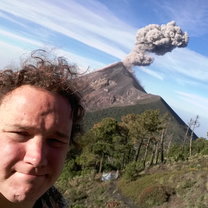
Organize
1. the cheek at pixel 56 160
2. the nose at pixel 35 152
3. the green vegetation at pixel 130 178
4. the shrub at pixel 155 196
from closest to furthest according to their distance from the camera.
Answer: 1. the nose at pixel 35 152
2. the cheek at pixel 56 160
3. the shrub at pixel 155 196
4. the green vegetation at pixel 130 178

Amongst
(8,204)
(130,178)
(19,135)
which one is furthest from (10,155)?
(130,178)

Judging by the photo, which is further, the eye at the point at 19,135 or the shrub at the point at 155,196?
the shrub at the point at 155,196

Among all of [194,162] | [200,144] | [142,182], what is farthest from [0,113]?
[200,144]

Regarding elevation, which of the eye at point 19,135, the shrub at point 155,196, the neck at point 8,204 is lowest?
the shrub at point 155,196

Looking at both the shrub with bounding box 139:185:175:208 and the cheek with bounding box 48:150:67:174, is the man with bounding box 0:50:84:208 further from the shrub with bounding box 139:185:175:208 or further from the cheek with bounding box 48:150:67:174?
the shrub with bounding box 139:185:175:208

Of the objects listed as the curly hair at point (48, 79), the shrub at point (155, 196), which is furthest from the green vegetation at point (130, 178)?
the curly hair at point (48, 79)

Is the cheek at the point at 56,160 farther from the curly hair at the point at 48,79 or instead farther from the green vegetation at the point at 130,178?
the green vegetation at the point at 130,178

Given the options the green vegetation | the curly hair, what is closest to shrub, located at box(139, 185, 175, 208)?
the green vegetation
